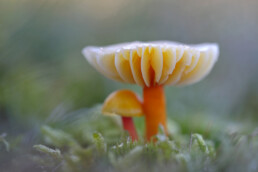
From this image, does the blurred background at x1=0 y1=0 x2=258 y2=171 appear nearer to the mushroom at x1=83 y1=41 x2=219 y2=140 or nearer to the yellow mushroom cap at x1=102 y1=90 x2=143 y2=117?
the yellow mushroom cap at x1=102 y1=90 x2=143 y2=117

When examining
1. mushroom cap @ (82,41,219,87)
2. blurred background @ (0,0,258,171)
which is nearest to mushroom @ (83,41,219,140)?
mushroom cap @ (82,41,219,87)

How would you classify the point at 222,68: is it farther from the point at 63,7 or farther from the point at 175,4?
the point at 63,7

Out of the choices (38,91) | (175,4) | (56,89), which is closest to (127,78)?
(38,91)

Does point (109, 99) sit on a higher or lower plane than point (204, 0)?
lower

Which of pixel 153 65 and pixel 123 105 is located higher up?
pixel 153 65

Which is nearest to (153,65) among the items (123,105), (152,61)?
(152,61)

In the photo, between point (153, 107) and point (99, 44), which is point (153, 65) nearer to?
point (153, 107)
